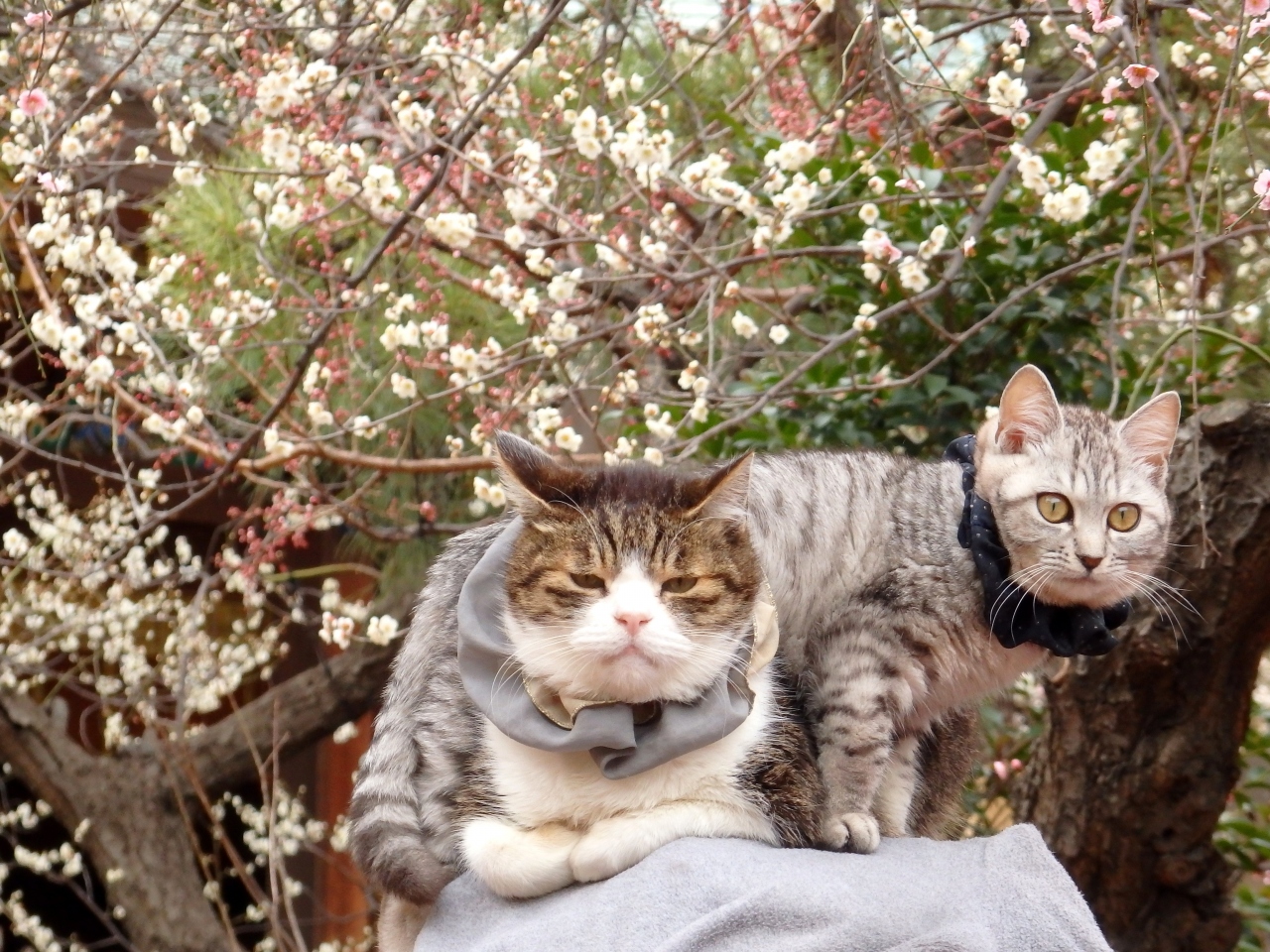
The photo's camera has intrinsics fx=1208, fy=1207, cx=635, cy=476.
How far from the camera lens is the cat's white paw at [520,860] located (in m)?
1.25

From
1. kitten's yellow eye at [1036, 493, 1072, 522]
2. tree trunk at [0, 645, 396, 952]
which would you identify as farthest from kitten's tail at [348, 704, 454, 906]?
tree trunk at [0, 645, 396, 952]

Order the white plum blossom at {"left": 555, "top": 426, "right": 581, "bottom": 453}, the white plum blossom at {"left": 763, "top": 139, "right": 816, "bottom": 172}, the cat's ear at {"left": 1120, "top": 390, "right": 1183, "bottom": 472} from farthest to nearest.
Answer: the white plum blossom at {"left": 555, "top": 426, "right": 581, "bottom": 453}, the white plum blossom at {"left": 763, "top": 139, "right": 816, "bottom": 172}, the cat's ear at {"left": 1120, "top": 390, "right": 1183, "bottom": 472}

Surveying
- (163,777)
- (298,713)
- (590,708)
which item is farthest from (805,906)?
(163,777)

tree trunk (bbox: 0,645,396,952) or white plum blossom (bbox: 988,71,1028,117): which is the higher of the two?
white plum blossom (bbox: 988,71,1028,117)

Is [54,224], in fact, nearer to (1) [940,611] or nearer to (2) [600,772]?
(2) [600,772]

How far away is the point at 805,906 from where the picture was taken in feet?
3.84

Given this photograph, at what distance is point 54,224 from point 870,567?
4.99ft

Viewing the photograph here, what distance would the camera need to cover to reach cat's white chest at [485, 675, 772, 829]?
1.28m

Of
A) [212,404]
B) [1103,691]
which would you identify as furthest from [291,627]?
[1103,691]

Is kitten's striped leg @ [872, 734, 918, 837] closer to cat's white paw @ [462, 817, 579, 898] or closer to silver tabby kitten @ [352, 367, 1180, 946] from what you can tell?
silver tabby kitten @ [352, 367, 1180, 946]

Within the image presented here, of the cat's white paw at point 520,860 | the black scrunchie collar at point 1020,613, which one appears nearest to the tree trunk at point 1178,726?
the black scrunchie collar at point 1020,613

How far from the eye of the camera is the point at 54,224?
2078 mm

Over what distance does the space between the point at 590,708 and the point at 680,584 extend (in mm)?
159

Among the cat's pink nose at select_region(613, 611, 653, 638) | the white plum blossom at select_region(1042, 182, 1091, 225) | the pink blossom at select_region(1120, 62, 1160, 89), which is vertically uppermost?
the pink blossom at select_region(1120, 62, 1160, 89)
